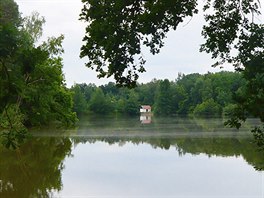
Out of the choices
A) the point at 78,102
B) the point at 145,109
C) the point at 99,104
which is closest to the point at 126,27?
the point at 78,102

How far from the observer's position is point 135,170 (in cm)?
2025

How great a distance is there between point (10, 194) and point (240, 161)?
40.4 feet

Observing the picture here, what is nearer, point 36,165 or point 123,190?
point 123,190

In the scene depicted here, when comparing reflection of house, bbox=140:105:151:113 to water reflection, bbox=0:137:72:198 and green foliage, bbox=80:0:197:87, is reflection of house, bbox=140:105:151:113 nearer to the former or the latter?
water reflection, bbox=0:137:72:198

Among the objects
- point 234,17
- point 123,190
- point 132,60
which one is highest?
point 234,17

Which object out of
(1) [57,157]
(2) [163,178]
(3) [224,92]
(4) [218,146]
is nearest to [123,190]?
(2) [163,178]

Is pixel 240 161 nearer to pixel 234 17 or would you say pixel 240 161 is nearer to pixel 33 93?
pixel 234 17

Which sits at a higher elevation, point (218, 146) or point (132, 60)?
point (132, 60)

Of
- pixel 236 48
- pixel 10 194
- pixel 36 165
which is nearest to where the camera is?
pixel 236 48

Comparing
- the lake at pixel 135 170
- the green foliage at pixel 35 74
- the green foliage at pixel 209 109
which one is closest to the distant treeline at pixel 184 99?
the green foliage at pixel 209 109

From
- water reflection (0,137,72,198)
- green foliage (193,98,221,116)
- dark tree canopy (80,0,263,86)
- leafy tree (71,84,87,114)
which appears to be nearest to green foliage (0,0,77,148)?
water reflection (0,137,72,198)

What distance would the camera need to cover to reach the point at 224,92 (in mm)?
107625

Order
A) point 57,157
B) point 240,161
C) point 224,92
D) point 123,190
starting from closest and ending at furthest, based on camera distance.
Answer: point 123,190
point 240,161
point 57,157
point 224,92

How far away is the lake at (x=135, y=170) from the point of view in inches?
604
